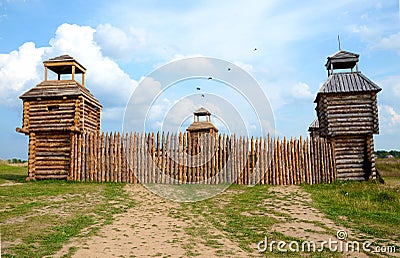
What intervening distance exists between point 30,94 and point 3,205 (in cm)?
787

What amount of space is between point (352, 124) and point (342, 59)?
3.89m

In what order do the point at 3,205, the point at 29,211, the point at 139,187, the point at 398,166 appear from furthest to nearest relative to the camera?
1. the point at 398,166
2. the point at 139,187
3. the point at 3,205
4. the point at 29,211

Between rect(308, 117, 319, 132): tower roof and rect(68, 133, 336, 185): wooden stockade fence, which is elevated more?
rect(308, 117, 319, 132): tower roof

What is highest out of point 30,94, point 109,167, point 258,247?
point 30,94

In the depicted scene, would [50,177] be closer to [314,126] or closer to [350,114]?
[350,114]

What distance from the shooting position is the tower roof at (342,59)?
16.9 metres

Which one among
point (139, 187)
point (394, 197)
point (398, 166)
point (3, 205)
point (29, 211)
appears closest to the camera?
point (29, 211)

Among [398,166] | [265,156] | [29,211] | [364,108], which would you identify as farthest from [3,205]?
[398,166]

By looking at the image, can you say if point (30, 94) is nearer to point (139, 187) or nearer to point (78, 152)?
point (78, 152)

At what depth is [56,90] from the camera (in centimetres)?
1569

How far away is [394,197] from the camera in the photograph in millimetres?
10656

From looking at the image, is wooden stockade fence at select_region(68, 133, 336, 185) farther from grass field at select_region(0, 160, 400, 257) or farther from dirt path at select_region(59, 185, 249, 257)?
dirt path at select_region(59, 185, 249, 257)

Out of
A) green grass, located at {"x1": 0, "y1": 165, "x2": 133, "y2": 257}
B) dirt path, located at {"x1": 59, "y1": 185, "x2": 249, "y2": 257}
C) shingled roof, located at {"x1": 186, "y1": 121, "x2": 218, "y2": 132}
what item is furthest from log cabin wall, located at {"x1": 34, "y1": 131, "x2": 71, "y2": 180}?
shingled roof, located at {"x1": 186, "y1": 121, "x2": 218, "y2": 132}

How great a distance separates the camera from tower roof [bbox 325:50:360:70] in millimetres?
16938
